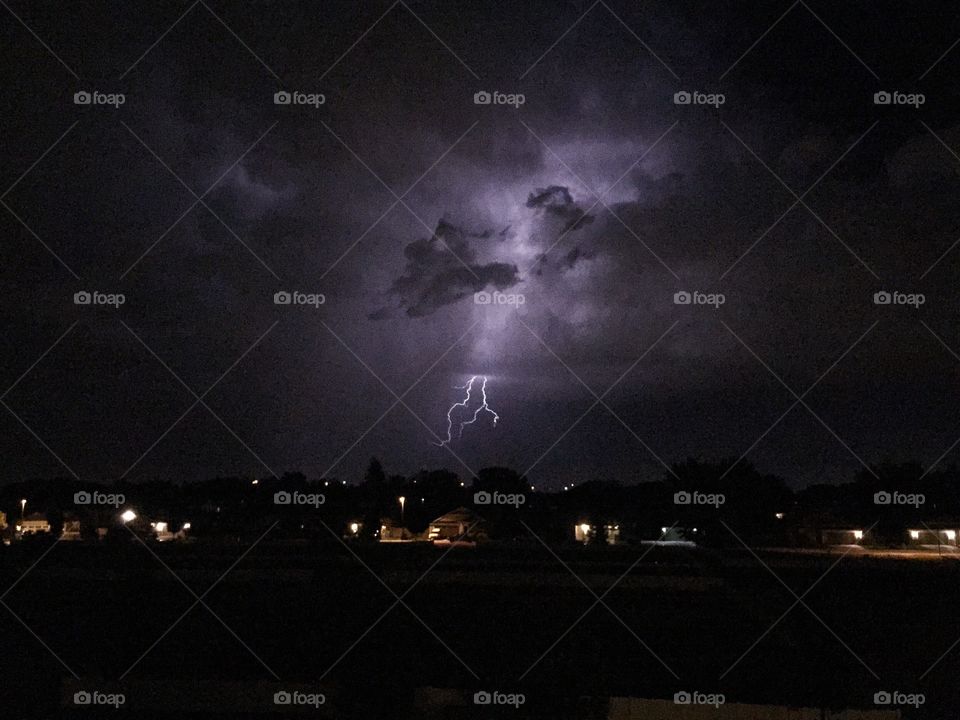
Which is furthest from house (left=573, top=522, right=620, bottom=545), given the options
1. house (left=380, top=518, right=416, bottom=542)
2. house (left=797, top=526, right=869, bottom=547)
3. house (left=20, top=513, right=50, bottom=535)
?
house (left=20, top=513, right=50, bottom=535)

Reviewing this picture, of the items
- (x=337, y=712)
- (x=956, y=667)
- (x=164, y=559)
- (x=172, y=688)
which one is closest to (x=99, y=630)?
(x=172, y=688)

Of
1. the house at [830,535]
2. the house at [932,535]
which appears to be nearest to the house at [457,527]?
the house at [830,535]

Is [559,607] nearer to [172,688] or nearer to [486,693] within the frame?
[486,693]

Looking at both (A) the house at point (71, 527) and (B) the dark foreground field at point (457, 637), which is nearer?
(B) the dark foreground field at point (457, 637)

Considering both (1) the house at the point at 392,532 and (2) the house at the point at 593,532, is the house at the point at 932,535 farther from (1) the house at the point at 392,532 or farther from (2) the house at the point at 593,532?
(1) the house at the point at 392,532

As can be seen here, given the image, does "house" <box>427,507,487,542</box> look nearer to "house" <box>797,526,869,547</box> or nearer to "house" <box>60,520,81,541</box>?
"house" <box>797,526,869,547</box>

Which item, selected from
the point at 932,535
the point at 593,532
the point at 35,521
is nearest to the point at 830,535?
the point at 932,535
